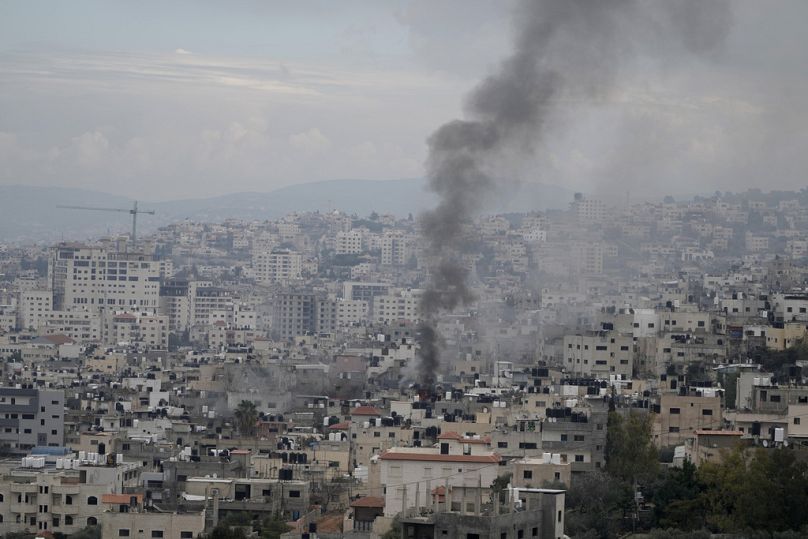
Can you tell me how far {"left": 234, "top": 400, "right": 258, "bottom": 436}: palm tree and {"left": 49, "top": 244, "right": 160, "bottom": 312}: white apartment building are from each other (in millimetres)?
106938

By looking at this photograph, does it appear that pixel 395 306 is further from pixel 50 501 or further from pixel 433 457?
pixel 433 457

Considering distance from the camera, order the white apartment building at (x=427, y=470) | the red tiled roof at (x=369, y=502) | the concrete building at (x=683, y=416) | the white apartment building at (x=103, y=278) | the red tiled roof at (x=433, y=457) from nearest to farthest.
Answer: the red tiled roof at (x=369, y=502) < the white apartment building at (x=427, y=470) < the red tiled roof at (x=433, y=457) < the concrete building at (x=683, y=416) < the white apartment building at (x=103, y=278)

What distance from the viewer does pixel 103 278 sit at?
175 metres

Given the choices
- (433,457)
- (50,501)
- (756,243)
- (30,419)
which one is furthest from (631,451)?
(756,243)

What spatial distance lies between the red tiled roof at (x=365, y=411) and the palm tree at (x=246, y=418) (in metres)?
2.28

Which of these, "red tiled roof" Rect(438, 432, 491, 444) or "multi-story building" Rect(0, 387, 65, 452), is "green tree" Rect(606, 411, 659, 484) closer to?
"red tiled roof" Rect(438, 432, 491, 444)

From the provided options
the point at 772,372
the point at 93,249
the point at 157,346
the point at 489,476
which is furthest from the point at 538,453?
the point at 93,249

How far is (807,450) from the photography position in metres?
40.7

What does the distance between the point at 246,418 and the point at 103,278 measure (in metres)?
118

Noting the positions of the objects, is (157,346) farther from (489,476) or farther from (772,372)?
(489,476)

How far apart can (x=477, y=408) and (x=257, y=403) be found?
9.96 meters

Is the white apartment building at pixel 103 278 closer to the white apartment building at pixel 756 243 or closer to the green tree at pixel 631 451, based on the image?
the white apartment building at pixel 756 243

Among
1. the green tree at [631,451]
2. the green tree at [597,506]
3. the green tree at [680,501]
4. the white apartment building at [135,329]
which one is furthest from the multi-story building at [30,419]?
the white apartment building at [135,329]

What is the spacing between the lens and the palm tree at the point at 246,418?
5769 cm
